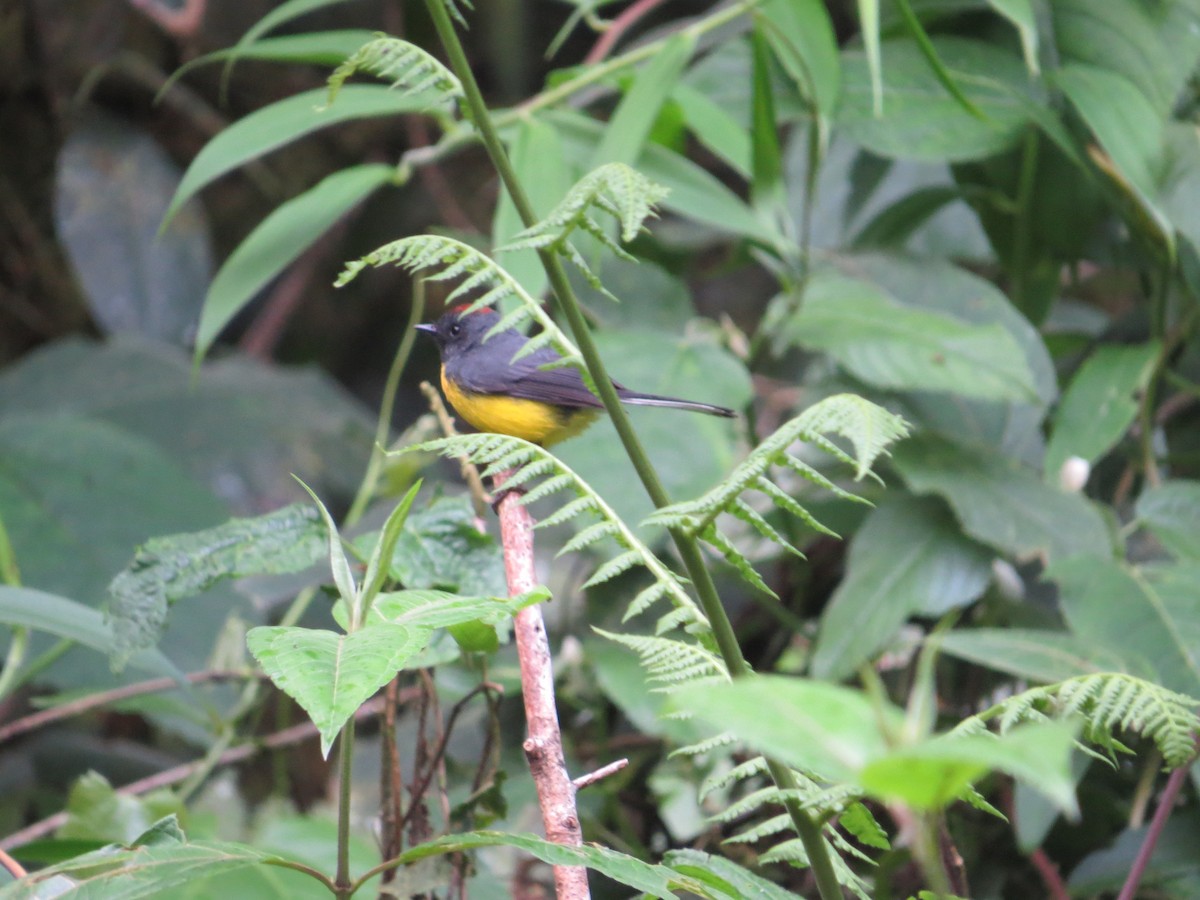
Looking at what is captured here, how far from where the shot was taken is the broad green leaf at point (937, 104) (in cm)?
251

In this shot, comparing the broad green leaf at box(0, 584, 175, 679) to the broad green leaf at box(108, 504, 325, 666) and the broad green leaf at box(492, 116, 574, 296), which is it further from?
the broad green leaf at box(492, 116, 574, 296)

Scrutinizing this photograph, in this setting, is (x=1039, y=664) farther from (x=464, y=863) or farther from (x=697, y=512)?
(x=697, y=512)

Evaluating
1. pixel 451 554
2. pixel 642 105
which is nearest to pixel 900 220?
pixel 642 105

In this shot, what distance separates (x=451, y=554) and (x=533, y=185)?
101 centimetres

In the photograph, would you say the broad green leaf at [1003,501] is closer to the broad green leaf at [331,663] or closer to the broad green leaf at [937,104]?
the broad green leaf at [937,104]

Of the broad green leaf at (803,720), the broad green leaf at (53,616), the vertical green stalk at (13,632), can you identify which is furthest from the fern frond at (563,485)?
the vertical green stalk at (13,632)

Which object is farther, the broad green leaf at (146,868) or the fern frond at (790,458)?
the broad green leaf at (146,868)

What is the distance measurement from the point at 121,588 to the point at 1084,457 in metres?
1.84

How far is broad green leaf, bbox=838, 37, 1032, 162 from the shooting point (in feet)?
8.23

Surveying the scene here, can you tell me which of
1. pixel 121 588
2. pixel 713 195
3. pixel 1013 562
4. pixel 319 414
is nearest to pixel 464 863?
pixel 121 588

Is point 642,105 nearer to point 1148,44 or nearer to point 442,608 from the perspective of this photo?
point 1148,44

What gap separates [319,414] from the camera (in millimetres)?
3932

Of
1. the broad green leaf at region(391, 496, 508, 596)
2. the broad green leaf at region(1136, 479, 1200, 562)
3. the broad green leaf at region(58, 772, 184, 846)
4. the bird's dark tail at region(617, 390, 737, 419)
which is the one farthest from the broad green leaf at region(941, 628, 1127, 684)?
the broad green leaf at region(58, 772, 184, 846)

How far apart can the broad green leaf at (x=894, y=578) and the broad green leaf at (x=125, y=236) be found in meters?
2.73
